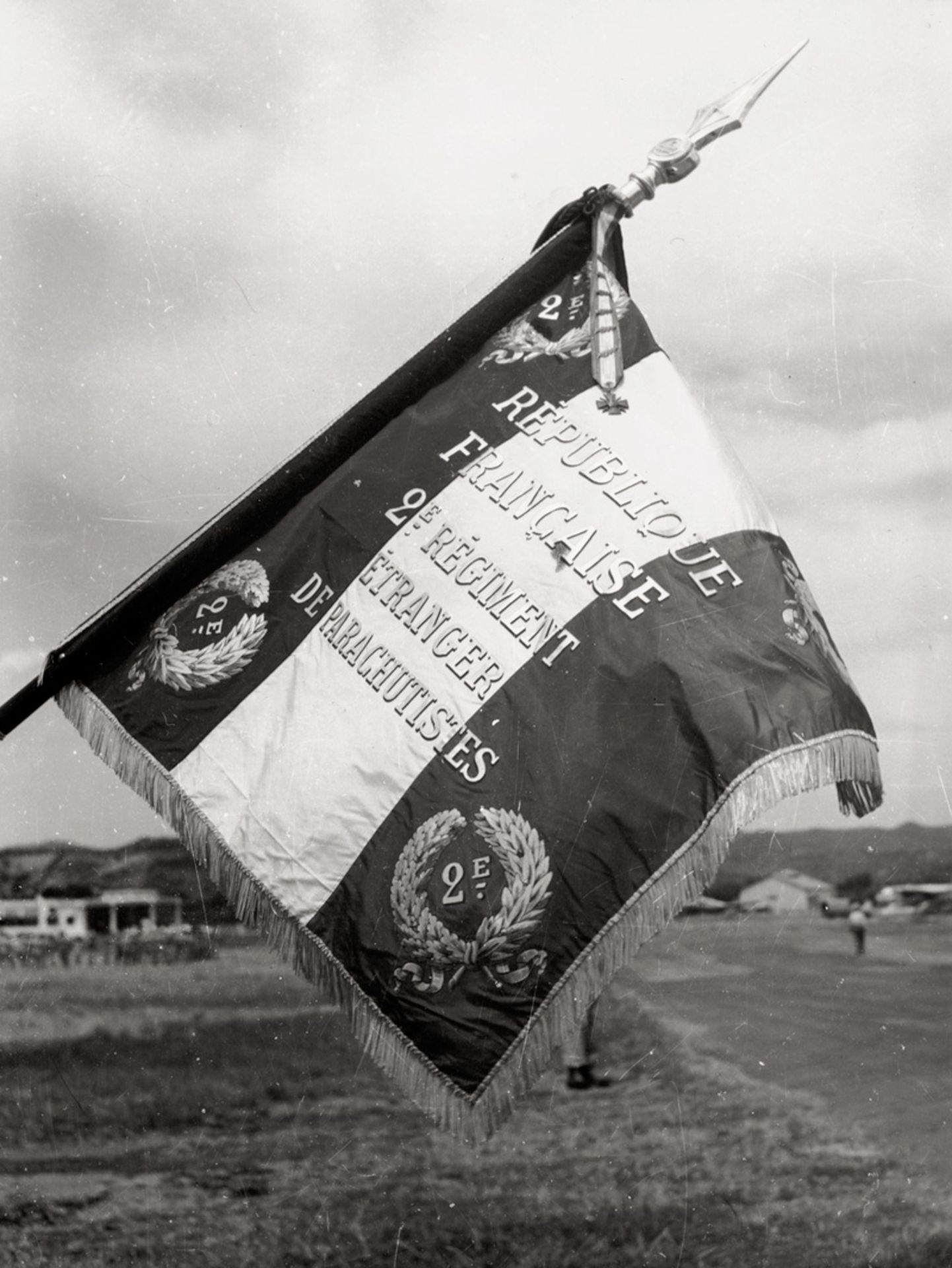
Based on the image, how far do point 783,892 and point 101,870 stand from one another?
179cm

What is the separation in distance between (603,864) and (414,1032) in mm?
520

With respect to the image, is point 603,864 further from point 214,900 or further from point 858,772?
point 214,900

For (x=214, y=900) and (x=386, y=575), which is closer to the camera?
(x=386, y=575)

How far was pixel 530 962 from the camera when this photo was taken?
2270mm

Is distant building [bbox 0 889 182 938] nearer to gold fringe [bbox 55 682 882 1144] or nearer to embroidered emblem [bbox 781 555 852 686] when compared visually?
gold fringe [bbox 55 682 882 1144]

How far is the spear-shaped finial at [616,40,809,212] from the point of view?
2494 mm

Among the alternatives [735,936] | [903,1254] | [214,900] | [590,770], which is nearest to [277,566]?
[590,770]

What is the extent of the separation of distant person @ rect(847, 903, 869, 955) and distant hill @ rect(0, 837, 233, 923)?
5.36 ft

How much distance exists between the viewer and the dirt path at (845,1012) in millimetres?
2832

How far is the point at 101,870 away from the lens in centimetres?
311

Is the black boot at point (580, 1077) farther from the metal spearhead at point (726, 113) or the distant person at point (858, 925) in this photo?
the metal spearhead at point (726, 113)

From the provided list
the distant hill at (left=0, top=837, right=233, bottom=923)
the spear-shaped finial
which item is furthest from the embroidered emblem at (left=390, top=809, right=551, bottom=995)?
the spear-shaped finial

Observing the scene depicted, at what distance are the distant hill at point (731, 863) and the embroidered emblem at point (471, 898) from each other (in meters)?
0.72

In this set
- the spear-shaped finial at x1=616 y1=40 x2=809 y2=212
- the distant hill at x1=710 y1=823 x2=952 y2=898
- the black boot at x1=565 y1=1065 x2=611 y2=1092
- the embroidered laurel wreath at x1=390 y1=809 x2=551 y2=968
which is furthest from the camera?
the black boot at x1=565 y1=1065 x2=611 y2=1092
